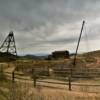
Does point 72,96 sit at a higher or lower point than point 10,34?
lower

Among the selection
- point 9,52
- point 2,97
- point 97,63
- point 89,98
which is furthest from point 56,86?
point 9,52

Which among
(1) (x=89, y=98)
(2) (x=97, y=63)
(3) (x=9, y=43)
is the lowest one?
(1) (x=89, y=98)

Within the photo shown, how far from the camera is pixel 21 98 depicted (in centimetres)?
1048

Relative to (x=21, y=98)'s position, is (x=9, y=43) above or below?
above

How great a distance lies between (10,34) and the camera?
202 ft

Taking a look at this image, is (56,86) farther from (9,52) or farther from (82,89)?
(9,52)

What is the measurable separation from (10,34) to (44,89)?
43.8 m

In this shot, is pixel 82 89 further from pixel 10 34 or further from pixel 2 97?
pixel 10 34

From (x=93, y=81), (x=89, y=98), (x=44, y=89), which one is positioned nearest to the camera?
(x=89, y=98)

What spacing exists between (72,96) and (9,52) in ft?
147

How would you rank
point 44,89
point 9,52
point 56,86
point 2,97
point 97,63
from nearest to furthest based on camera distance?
point 2,97 < point 44,89 < point 56,86 < point 97,63 < point 9,52

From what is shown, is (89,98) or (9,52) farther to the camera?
(9,52)

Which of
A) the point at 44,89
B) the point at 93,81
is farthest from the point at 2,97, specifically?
the point at 93,81

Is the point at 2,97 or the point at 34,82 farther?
the point at 34,82
